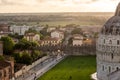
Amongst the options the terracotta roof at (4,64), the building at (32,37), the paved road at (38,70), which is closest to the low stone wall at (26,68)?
the paved road at (38,70)

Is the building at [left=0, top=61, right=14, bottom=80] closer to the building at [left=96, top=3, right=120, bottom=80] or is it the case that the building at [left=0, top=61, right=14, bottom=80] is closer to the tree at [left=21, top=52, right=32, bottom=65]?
the building at [left=96, top=3, right=120, bottom=80]

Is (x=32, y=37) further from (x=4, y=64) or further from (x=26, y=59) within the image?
(x=4, y=64)

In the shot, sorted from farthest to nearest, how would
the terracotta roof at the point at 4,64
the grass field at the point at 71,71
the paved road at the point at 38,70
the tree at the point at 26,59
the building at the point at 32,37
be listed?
1. the building at the point at 32,37
2. the tree at the point at 26,59
3. the paved road at the point at 38,70
4. the grass field at the point at 71,71
5. the terracotta roof at the point at 4,64

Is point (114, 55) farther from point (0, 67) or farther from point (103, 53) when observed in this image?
point (0, 67)

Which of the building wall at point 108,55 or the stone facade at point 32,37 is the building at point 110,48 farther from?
the stone facade at point 32,37

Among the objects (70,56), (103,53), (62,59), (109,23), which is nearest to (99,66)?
(103,53)

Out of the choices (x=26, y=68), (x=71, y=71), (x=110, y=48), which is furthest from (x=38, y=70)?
(x=110, y=48)
